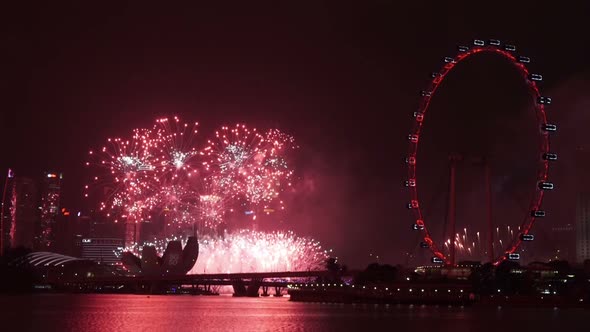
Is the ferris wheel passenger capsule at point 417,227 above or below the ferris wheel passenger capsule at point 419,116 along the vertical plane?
below

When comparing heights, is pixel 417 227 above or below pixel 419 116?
below

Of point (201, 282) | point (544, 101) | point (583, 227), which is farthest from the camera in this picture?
point (583, 227)

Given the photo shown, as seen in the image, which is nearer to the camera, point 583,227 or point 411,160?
point 411,160

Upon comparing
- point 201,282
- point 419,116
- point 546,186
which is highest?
point 419,116

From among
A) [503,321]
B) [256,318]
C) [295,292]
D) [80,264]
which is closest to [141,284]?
[80,264]

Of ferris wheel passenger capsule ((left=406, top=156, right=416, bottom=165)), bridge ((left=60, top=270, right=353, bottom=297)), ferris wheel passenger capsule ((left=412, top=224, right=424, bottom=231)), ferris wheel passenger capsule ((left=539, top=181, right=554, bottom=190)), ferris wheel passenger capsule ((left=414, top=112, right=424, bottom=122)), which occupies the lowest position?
bridge ((left=60, top=270, right=353, bottom=297))

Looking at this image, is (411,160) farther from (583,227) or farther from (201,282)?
(583,227)

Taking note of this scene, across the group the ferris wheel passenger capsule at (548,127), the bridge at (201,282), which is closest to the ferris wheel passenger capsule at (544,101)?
the ferris wheel passenger capsule at (548,127)

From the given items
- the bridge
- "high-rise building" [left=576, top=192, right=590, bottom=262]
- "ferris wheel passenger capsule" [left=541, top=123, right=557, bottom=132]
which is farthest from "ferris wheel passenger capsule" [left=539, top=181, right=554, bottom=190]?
"high-rise building" [left=576, top=192, right=590, bottom=262]

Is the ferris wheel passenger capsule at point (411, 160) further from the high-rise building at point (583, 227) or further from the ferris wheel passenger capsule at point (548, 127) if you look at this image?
the high-rise building at point (583, 227)

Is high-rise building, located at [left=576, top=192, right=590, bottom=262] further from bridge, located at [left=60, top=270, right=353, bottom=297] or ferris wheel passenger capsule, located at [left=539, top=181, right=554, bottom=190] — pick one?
ferris wheel passenger capsule, located at [left=539, top=181, right=554, bottom=190]

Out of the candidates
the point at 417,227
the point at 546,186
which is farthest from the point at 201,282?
the point at 546,186

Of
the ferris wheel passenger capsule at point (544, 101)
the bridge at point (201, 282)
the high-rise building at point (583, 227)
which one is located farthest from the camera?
the high-rise building at point (583, 227)

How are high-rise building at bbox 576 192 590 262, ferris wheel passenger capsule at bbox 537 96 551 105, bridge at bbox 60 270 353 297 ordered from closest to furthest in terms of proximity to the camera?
ferris wheel passenger capsule at bbox 537 96 551 105
bridge at bbox 60 270 353 297
high-rise building at bbox 576 192 590 262
